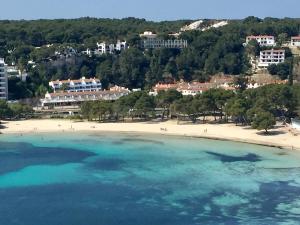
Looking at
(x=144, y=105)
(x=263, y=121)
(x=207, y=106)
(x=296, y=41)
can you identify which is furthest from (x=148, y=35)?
(x=263, y=121)

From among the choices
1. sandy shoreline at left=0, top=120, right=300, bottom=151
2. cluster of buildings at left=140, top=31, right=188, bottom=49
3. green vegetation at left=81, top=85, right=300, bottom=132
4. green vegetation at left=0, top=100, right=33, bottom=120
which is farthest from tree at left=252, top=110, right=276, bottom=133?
cluster of buildings at left=140, top=31, right=188, bottom=49

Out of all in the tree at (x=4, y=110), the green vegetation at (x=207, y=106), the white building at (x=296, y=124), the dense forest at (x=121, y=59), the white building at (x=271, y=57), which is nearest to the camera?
the white building at (x=296, y=124)

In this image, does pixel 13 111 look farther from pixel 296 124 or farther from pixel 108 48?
pixel 296 124

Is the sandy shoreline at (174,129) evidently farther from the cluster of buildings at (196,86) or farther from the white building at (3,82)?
the cluster of buildings at (196,86)

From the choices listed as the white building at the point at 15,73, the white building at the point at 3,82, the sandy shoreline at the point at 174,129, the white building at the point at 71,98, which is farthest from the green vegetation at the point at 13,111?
the white building at the point at 15,73

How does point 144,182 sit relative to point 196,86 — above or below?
below

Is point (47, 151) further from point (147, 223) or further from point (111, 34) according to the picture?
point (111, 34)

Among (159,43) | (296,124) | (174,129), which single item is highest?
(159,43)

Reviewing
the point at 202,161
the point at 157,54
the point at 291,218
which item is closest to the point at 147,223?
the point at 291,218
